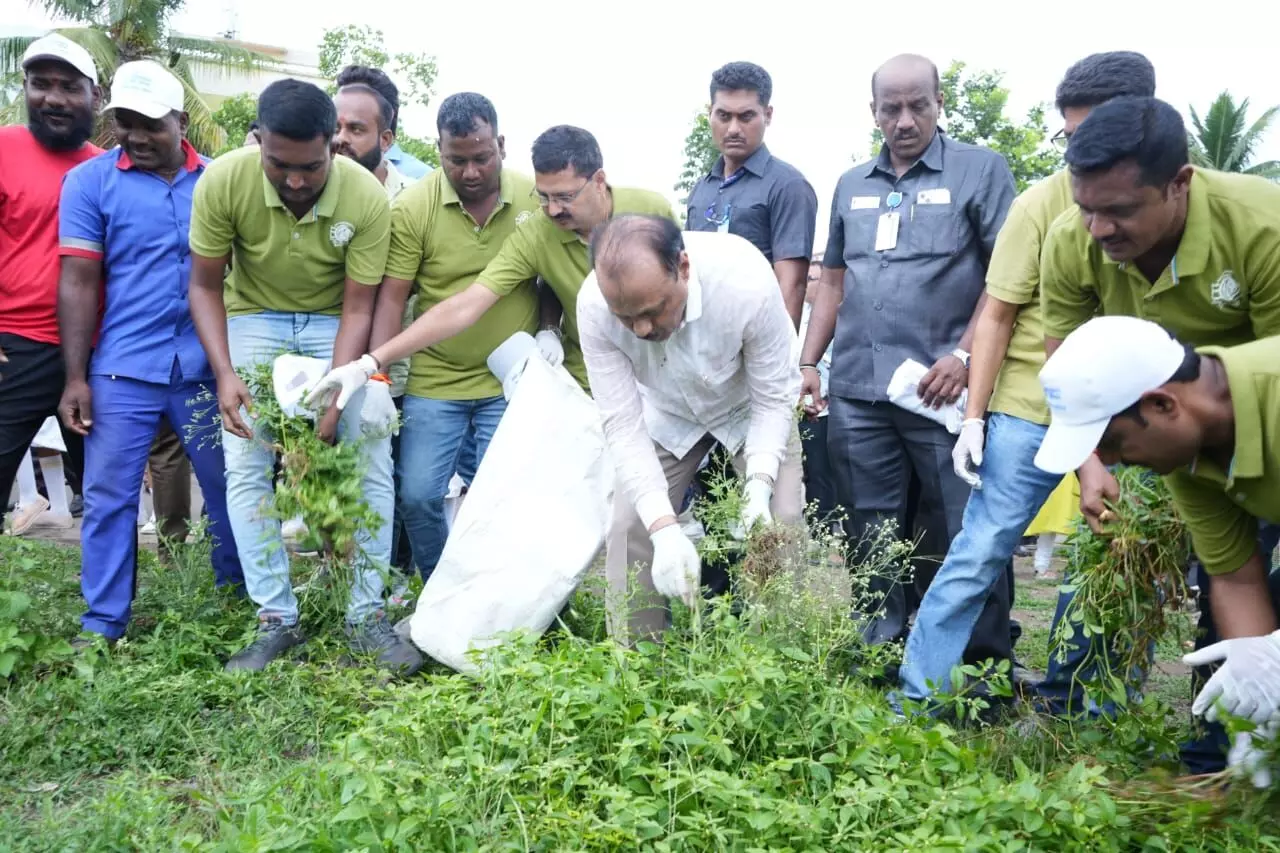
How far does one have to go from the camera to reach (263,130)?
4062 millimetres

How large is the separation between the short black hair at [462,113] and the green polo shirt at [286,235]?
350mm

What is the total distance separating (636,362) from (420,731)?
4.86 feet

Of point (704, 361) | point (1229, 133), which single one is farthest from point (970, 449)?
point (1229, 133)

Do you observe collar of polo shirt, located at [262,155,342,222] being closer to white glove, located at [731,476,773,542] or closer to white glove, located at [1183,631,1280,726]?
white glove, located at [731,476,773,542]

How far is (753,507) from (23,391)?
286 centimetres

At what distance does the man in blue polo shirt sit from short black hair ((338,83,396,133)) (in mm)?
1049

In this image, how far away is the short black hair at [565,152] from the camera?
4090 millimetres

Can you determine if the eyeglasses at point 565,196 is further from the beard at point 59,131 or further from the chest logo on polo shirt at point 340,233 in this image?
the beard at point 59,131

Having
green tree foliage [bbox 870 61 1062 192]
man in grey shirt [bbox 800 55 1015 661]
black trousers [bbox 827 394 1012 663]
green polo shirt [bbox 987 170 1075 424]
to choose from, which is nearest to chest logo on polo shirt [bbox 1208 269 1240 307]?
green polo shirt [bbox 987 170 1075 424]

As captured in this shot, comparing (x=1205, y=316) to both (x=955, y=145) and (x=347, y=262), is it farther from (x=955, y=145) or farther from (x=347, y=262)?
(x=347, y=262)

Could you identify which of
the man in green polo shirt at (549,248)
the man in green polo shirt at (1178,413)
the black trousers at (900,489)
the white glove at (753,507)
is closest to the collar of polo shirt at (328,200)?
the man in green polo shirt at (549,248)

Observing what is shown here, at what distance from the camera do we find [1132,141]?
8.94ft

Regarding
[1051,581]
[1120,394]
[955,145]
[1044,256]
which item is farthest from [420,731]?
[1051,581]

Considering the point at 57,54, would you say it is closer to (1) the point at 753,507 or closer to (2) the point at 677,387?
(2) the point at 677,387
